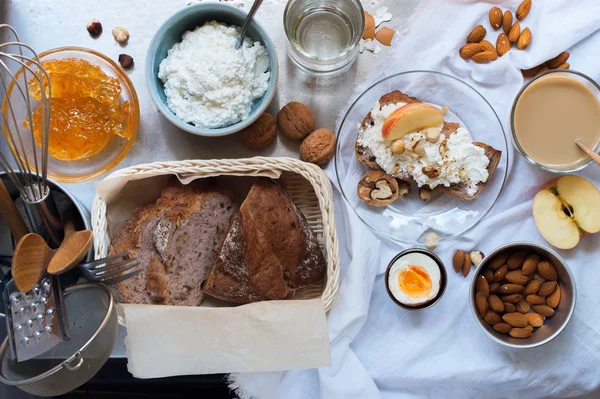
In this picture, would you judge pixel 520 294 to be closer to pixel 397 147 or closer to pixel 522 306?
pixel 522 306

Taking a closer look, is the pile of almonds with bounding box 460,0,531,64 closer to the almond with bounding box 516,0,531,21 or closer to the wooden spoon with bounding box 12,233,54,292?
the almond with bounding box 516,0,531,21

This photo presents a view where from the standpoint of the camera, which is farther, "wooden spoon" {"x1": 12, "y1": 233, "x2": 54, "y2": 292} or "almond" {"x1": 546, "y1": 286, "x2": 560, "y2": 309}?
"almond" {"x1": 546, "y1": 286, "x2": 560, "y2": 309}

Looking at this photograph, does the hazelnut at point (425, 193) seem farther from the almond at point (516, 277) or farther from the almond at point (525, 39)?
the almond at point (525, 39)

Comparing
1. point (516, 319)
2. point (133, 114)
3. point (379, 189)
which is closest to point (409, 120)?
point (379, 189)

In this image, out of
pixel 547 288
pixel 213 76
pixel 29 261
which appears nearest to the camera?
pixel 29 261

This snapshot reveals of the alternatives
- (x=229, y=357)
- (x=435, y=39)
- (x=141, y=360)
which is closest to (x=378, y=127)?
(x=435, y=39)

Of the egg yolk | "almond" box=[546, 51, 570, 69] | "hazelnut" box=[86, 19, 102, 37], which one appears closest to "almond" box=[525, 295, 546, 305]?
the egg yolk
